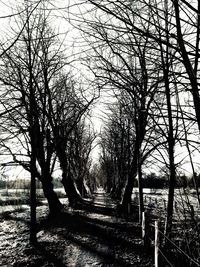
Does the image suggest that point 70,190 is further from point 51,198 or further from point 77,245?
point 77,245

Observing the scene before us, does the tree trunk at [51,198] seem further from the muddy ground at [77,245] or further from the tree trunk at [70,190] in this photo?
the tree trunk at [70,190]

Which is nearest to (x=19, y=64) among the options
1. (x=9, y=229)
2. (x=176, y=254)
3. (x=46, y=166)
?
(x=46, y=166)

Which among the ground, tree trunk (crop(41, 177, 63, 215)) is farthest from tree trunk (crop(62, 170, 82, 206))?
the ground

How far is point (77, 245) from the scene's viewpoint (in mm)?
9047

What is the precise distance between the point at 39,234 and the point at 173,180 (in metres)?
6.44

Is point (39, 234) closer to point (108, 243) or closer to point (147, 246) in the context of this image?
point (108, 243)

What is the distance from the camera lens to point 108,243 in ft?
29.9

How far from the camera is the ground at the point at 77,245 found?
7355 millimetres

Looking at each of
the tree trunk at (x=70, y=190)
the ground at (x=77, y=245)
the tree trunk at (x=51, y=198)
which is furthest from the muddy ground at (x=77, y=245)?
the tree trunk at (x=70, y=190)

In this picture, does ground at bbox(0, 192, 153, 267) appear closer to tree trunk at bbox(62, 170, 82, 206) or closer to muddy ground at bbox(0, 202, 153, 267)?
muddy ground at bbox(0, 202, 153, 267)

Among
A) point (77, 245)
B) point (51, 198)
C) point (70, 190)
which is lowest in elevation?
point (77, 245)

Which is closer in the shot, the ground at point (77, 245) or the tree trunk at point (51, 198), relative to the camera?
the ground at point (77, 245)

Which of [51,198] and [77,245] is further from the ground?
[51,198]

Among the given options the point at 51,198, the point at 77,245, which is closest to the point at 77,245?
the point at 77,245
